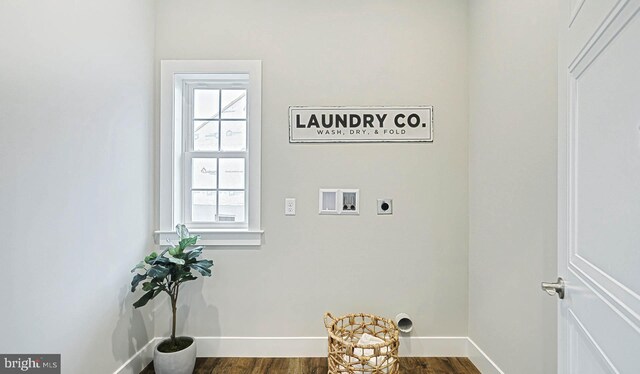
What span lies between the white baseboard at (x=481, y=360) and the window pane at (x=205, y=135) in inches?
88.7

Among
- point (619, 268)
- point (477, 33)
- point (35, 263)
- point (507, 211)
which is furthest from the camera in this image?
point (477, 33)

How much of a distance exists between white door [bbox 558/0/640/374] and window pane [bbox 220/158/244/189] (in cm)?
197

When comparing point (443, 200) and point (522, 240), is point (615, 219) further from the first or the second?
point (443, 200)

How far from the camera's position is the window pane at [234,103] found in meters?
2.53

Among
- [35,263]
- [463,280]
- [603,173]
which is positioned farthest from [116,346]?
[603,173]

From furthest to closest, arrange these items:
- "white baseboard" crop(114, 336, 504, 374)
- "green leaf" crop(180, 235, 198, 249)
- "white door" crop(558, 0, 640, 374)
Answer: "white baseboard" crop(114, 336, 504, 374) → "green leaf" crop(180, 235, 198, 249) → "white door" crop(558, 0, 640, 374)

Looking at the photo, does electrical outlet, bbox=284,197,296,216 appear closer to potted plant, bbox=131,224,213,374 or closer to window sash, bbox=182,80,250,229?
window sash, bbox=182,80,250,229

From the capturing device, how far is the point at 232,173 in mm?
2521

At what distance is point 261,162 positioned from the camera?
2.39 m

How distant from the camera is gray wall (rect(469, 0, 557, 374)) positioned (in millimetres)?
1532

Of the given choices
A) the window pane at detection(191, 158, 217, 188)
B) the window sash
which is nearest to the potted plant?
the window sash

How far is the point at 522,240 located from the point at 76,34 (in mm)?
2422

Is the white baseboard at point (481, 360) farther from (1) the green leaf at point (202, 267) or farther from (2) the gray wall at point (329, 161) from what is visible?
(1) the green leaf at point (202, 267)
